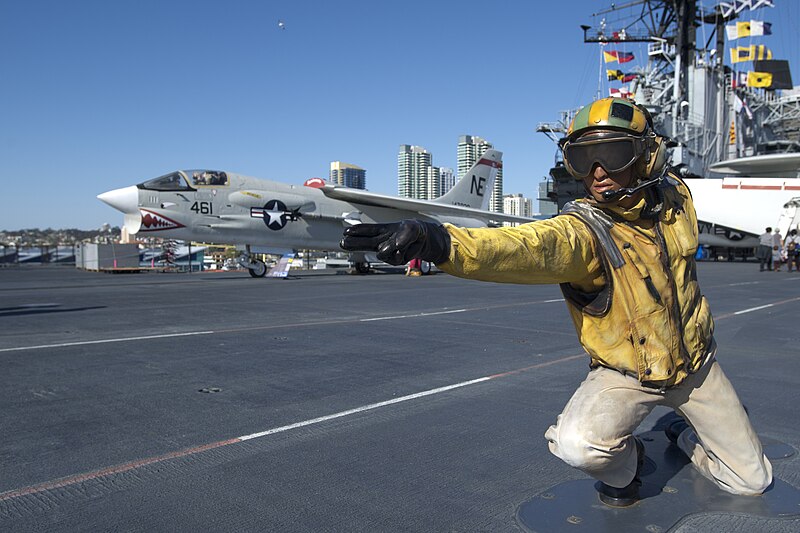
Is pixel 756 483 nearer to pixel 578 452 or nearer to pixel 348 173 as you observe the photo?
pixel 578 452

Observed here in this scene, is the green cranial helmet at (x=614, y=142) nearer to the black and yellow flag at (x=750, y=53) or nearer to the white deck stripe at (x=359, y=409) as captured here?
the white deck stripe at (x=359, y=409)

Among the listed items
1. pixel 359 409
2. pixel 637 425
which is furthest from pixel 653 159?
pixel 359 409

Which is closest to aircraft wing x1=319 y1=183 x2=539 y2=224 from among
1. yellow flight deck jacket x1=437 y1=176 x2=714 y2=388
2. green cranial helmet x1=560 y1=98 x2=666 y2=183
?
yellow flight deck jacket x1=437 y1=176 x2=714 y2=388

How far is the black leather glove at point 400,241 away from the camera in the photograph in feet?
5.65

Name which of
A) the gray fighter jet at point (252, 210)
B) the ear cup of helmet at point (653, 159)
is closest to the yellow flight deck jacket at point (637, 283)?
the ear cup of helmet at point (653, 159)

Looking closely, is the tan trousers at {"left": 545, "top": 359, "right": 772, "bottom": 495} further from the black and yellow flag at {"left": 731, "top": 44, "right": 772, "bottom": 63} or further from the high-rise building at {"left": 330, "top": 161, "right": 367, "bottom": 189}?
the high-rise building at {"left": 330, "top": 161, "right": 367, "bottom": 189}

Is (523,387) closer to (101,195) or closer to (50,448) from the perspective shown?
(50,448)

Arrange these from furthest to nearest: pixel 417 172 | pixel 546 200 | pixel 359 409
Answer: pixel 417 172
pixel 546 200
pixel 359 409

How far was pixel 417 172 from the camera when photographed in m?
124

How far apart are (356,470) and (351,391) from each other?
169 centimetres

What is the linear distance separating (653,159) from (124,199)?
18322mm

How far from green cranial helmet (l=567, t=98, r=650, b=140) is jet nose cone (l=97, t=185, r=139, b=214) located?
18056 mm

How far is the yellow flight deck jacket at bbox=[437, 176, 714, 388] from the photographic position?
2254mm

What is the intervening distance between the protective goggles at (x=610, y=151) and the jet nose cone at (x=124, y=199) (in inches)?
712
